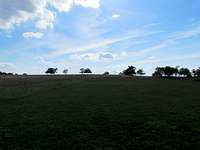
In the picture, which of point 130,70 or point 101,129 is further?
point 130,70

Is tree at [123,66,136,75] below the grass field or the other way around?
the other way around

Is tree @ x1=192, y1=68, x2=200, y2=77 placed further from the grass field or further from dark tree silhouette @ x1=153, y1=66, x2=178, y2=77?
the grass field

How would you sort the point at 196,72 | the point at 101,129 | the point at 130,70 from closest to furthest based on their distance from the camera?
the point at 101,129 → the point at 196,72 → the point at 130,70

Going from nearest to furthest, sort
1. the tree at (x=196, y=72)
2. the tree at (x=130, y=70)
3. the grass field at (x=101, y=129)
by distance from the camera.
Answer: the grass field at (x=101, y=129) → the tree at (x=196, y=72) → the tree at (x=130, y=70)

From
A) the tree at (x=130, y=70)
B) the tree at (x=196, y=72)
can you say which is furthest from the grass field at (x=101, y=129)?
the tree at (x=130, y=70)

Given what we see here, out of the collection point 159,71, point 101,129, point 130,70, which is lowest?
point 101,129

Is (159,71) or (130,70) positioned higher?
(130,70)

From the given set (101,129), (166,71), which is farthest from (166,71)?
(101,129)

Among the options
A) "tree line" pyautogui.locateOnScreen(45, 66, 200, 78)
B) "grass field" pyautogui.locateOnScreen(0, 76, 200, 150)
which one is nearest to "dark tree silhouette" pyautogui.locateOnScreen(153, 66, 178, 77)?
"tree line" pyautogui.locateOnScreen(45, 66, 200, 78)

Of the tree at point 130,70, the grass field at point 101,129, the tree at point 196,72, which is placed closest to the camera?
the grass field at point 101,129

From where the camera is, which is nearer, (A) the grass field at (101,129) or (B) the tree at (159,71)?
(A) the grass field at (101,129)

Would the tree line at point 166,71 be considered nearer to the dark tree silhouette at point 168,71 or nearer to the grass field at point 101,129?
the dark tree silhouette at point 168,71

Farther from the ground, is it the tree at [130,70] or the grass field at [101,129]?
the tree at [130,70]

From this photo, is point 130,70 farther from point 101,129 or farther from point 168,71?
point 101,129
